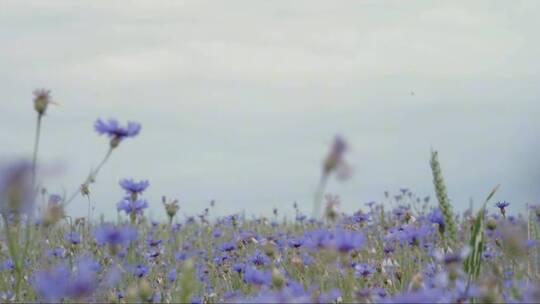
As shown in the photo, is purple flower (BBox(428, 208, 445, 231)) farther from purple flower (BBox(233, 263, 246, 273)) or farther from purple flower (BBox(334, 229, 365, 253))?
purple flower (BBox(233, 263, 246, 273))

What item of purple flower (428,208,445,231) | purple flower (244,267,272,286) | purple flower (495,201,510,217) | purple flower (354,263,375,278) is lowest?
purple flower (244,267,272,286)

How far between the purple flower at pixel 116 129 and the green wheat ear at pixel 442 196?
1.19 metres

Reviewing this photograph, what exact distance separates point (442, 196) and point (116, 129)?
1321 millimetres

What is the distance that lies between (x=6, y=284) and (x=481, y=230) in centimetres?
302

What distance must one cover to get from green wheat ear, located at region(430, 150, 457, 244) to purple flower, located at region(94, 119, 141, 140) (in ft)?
3.89

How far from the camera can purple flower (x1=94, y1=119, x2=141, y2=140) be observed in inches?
139

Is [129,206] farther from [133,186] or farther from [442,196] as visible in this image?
[442,196]

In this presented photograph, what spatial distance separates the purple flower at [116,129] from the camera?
3521 mm

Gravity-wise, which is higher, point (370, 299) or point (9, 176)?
point (9, 176)

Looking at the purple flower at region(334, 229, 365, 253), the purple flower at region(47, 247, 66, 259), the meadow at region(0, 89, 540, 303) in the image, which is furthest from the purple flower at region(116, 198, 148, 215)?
the purple flower at region(334, 229, 365, 253)

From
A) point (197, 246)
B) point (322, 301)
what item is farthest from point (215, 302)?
point (197, 246)

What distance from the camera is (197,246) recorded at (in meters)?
7.70

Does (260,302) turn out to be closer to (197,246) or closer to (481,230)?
(481,230)

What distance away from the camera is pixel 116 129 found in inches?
139
